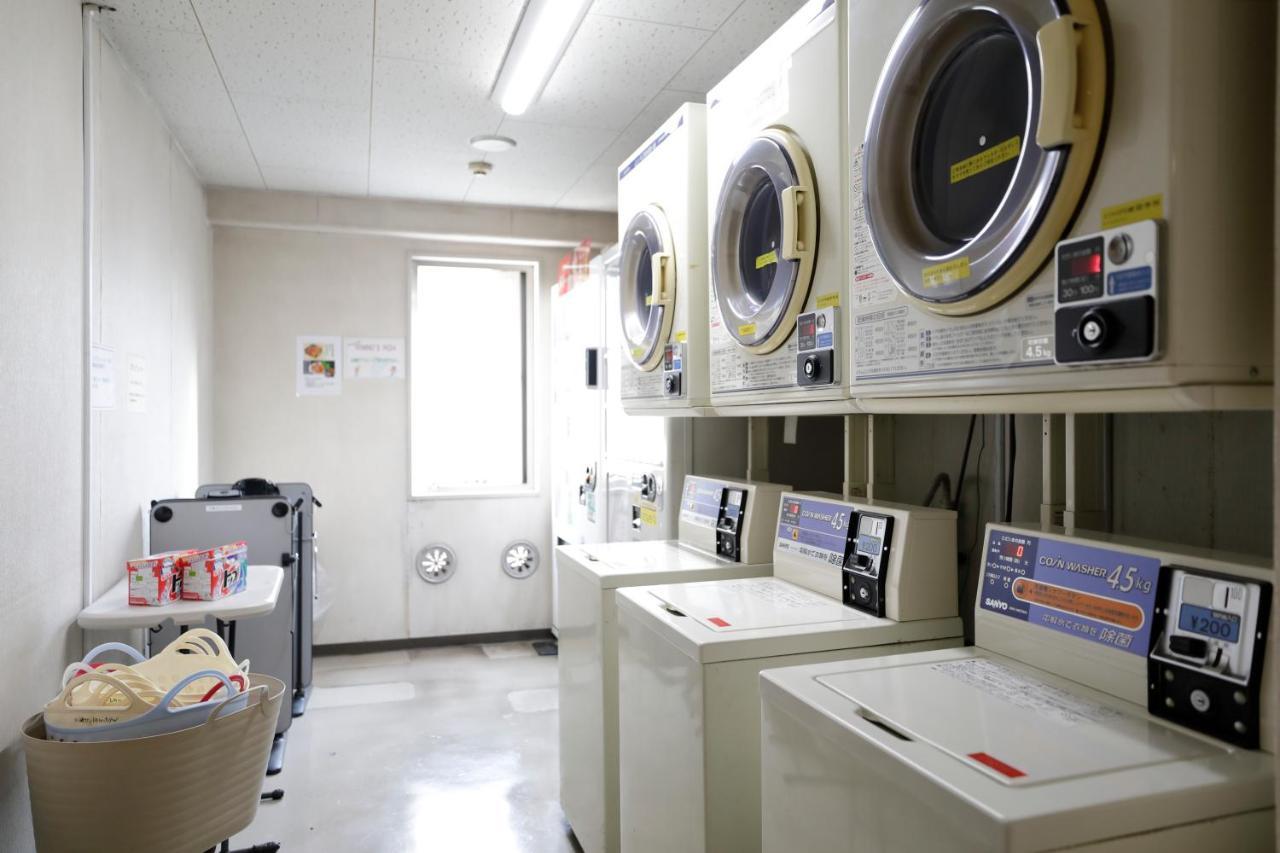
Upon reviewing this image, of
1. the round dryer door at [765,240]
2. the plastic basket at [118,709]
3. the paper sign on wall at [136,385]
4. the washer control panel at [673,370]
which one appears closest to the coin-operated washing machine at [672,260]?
the washer control panel at [673,370]

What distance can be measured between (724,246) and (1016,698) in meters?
1.37

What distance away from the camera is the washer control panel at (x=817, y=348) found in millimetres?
1699

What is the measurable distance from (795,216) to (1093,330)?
0.83 metres

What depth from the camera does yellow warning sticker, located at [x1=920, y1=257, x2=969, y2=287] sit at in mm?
1237

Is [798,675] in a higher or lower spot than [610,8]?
lower

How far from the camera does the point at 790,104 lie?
5.98 ft

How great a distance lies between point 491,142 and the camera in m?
3.80

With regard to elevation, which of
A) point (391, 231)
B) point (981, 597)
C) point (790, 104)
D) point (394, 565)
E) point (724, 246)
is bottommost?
point (394, 565)

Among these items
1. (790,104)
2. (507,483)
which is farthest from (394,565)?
(790,104)

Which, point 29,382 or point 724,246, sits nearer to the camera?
point 29,382

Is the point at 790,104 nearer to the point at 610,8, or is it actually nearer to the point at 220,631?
the point at 610,8

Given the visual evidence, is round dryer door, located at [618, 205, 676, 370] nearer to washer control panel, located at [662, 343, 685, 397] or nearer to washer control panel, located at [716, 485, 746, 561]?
washer control panel, located at [662, 343, 685, 397]

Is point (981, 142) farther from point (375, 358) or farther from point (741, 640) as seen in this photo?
point (375, 358)

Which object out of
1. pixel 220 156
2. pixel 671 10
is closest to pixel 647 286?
pixel 671 10
